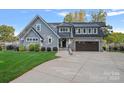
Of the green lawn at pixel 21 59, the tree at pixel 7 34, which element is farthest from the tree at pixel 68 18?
the tree at pixel 7 34

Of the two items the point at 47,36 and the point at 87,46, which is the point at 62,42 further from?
the point at 87,46

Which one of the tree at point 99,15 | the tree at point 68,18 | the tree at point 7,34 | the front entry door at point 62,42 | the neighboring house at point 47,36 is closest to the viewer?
the tree at point 7,34

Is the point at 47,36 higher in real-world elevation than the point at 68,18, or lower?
lower

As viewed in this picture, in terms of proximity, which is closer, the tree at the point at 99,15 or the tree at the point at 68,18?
the tree at the point at 99,15

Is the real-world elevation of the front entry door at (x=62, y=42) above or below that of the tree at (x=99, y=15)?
below

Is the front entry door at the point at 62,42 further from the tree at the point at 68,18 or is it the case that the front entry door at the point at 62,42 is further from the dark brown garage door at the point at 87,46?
the dark brown garage door at the point at 87,46

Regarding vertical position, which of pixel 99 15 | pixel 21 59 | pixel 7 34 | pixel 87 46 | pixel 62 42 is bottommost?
pixel 21 59

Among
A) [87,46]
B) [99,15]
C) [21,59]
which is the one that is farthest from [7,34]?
[87,46]

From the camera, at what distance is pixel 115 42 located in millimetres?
12562

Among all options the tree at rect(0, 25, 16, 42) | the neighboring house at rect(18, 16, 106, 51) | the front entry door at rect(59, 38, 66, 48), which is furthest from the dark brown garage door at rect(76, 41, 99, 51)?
the tree at rect(0, 25, 16, 42)

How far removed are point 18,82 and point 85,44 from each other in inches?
416

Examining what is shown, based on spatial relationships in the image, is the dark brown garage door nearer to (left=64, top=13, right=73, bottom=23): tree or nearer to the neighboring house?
the neighboring house
